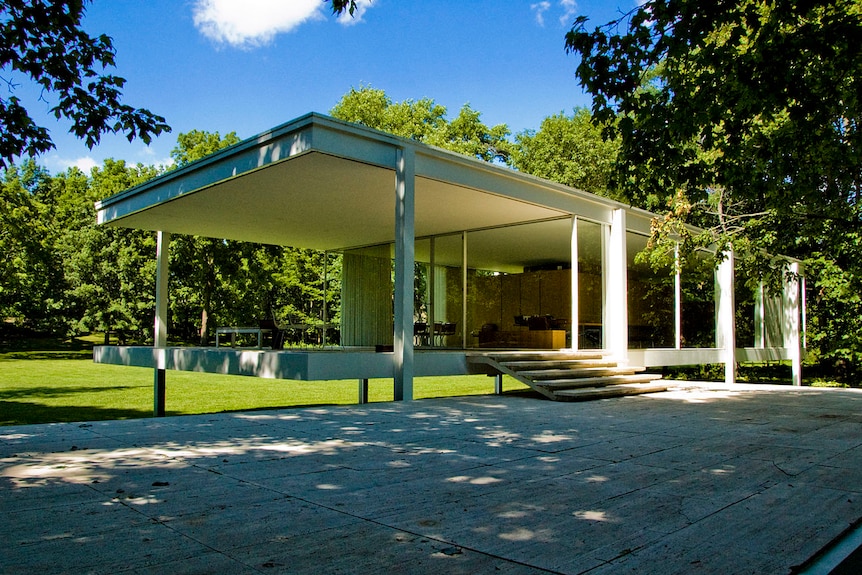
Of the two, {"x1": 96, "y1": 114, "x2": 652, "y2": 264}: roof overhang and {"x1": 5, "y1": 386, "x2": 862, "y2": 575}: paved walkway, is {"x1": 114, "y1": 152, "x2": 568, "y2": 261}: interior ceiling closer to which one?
{"x1": 96, "y1": 114, "x2": 652, "y2": 264}: roof overhang

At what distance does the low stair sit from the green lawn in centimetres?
635

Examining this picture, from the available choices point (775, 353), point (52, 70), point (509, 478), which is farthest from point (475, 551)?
point (775, 353)

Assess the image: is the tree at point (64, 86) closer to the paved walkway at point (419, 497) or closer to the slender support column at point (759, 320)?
the paved walkway at point (419, 497)

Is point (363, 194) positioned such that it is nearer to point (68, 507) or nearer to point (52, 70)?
point (52, 70)

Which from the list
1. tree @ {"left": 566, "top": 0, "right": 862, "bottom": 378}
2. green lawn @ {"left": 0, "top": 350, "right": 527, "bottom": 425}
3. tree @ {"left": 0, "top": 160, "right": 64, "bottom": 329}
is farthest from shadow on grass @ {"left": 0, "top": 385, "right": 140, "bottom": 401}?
tree @ {"left": 566, "top": 0, "right": 862, "bottom": 378}

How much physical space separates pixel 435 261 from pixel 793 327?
396 inches

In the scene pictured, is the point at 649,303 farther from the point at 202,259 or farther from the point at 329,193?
the point at 202,259

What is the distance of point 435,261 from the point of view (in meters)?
→ 15.5

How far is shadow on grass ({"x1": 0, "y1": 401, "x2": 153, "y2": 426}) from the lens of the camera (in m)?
11.4

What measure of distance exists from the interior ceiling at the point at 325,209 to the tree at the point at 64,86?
210 centimetres

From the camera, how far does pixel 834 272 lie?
1614 centimetres

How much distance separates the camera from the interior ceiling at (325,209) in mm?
8734

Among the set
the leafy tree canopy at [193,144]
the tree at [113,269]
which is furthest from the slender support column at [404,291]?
the tree at [113,269]

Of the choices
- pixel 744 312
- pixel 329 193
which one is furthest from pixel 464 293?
pixel 744 312
